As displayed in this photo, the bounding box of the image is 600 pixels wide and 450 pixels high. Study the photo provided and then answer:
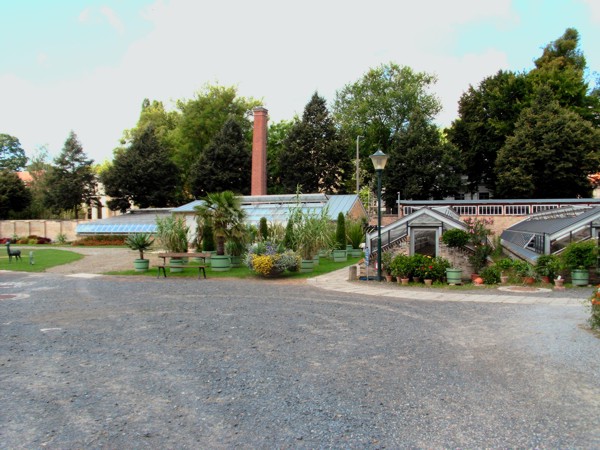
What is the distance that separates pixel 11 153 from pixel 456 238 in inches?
3010

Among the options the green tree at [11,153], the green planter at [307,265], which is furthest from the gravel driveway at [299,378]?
the green tree at [11,153]

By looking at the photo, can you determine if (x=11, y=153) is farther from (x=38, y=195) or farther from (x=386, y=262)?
(x=386, y=262)

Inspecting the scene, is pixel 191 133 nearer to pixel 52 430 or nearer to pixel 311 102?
pixel 311 102

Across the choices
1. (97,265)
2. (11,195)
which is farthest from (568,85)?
(11,195)

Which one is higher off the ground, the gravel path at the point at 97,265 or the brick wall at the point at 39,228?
the brick wall at the point at 39,228

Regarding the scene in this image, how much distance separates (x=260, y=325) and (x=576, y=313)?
6.29 m

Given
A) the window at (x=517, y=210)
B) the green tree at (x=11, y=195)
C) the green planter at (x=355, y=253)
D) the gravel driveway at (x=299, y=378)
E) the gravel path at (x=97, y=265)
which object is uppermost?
the green tree at (x=11, y=195)

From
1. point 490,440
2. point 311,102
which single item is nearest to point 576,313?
point 490,440

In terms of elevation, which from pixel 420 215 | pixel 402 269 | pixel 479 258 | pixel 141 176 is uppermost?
pixel 141 176

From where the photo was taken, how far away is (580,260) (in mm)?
13305

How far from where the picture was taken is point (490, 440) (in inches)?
152

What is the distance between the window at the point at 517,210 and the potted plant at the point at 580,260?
14.5m

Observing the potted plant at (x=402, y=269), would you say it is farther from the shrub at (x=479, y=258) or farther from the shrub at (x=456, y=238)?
the shrub at (x=479, y=258)

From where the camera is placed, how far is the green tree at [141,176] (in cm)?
4419
